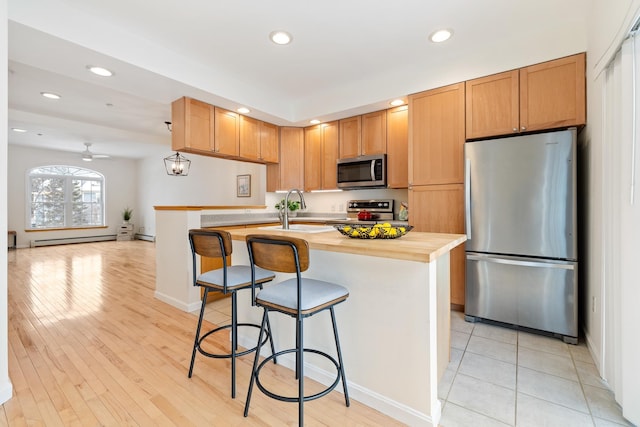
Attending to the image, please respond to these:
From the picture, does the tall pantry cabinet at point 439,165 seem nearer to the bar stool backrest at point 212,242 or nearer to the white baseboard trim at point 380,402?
the white baseboard trim at point 380,402

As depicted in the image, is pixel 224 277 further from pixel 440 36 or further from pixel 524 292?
pixel 440 36

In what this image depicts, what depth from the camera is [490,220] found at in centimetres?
259

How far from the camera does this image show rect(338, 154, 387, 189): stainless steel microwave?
377cm

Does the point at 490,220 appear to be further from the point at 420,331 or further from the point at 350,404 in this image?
the point at 350,404

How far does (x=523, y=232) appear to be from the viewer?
245 centimetres

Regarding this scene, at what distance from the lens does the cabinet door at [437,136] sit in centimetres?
292

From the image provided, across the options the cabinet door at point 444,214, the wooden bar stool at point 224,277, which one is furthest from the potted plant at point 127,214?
the cabinet door at point 444,214

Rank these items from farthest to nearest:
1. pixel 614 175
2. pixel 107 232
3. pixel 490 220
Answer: pixel 107 232
pixel 490 220
pixel 614 175

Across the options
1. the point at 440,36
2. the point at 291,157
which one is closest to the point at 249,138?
the point at 291,157

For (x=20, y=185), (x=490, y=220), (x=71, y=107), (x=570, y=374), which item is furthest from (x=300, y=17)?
(x=20, y=185)

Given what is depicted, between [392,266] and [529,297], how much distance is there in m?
1.71

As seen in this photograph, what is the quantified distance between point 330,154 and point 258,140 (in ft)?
3.48

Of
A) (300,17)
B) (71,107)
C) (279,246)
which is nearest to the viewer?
(279,246)

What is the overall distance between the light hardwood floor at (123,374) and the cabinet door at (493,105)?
2572mm
